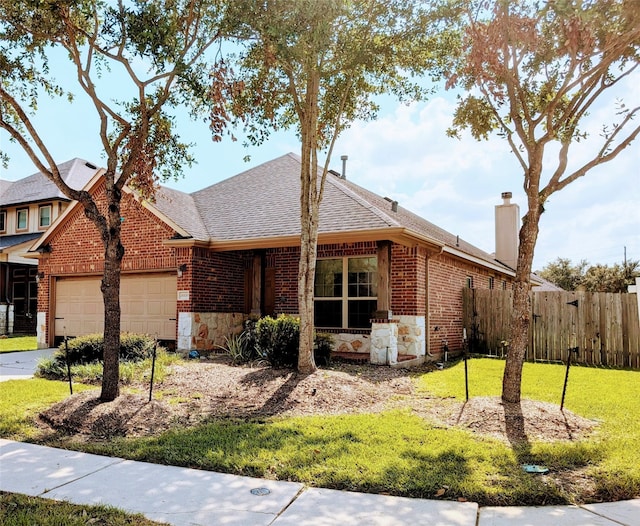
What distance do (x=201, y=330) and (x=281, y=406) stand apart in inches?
259

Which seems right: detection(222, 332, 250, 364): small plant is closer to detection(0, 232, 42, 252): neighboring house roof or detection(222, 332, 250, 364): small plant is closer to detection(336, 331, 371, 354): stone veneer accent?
detection(336, 331, 371, 354): stone veneer accent

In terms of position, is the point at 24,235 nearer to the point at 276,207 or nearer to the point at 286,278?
the point at 276,207

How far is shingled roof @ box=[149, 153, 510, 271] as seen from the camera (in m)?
11.9

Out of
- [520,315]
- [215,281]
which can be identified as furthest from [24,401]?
[520,315]

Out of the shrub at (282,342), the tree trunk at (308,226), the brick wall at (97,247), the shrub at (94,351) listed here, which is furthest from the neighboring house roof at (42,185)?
the tree trunk at (308,226)

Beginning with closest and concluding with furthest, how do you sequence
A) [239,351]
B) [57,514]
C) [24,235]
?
[57,514]
[239,351]
[24,235]

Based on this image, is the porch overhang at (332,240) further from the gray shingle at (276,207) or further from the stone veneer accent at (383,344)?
the stone veneer accent at (383,344)

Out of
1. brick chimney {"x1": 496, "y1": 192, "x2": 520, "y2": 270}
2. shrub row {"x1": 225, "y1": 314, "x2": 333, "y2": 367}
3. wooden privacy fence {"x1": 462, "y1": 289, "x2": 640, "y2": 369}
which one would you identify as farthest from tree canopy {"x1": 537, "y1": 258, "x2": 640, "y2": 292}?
shrub row {"x1": 225, "y1": 314, "x2": 333, "y2": 367}

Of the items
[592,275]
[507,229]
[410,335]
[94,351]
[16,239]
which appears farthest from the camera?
[592,275]

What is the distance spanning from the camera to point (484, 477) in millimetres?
4363

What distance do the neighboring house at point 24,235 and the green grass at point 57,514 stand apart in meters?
Answer: 19.7

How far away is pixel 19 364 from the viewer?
12.0 meters

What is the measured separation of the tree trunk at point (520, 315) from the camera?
6.68 metres

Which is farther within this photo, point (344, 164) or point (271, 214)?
point (344, 164)
